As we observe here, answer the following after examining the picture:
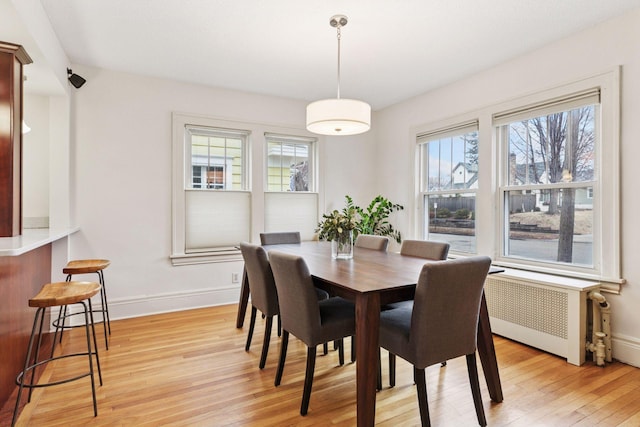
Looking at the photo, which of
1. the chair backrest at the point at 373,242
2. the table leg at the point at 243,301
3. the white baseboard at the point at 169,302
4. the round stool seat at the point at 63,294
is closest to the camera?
the round stool seat at the point at 63,294

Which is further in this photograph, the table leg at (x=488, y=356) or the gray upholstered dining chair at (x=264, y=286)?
the gray upholstered dining chair at (x=264, y=286)

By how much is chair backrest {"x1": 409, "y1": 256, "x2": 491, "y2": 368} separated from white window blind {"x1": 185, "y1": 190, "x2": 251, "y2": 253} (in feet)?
9.80

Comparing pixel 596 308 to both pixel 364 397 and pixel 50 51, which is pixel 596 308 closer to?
pixel 364 397

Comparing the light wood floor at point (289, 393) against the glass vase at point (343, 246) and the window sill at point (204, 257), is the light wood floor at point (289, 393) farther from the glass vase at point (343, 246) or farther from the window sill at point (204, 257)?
the window sill at point (204, 257)

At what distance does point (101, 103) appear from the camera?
11.9 ft

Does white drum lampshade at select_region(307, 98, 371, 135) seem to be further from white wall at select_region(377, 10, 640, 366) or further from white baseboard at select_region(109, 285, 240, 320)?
white baseboard at select_region(109, 285, 240, 320)

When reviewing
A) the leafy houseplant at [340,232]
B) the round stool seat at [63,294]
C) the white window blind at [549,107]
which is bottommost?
the round stool seat at [63,294]

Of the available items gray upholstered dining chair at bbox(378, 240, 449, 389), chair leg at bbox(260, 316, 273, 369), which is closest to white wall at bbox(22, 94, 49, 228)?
chair leg at bbox(260, 316, 273, 369)

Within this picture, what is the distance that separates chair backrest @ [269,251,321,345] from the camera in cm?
197

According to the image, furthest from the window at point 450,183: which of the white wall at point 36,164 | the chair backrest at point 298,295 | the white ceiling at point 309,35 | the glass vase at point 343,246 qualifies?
the white wall at point 36,164

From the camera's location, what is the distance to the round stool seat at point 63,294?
1.86 meters

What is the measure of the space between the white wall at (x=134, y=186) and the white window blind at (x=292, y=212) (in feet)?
2.66

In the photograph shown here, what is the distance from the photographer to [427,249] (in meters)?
2.83

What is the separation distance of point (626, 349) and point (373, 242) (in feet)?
6.69
